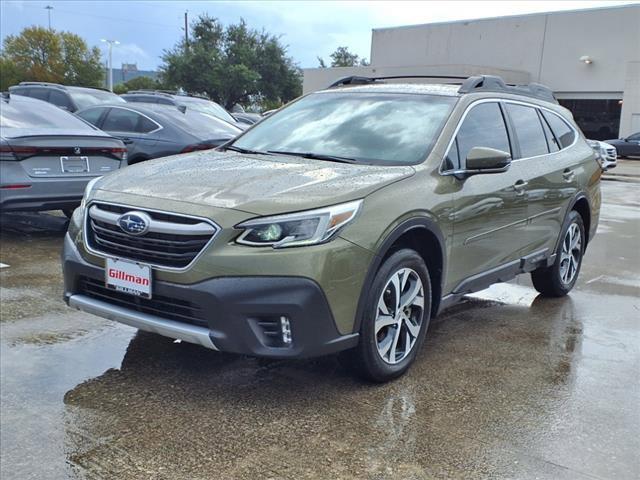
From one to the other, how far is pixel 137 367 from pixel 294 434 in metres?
1.23

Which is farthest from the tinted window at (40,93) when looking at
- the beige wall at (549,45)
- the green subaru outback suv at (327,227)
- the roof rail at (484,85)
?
the beige wall at (549,45)

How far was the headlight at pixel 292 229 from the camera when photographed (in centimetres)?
328

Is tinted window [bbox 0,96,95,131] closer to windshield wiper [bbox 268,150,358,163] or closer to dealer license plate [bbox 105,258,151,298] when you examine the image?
windshield wiper [bbox 268,150,358,163]

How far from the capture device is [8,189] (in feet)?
21.6

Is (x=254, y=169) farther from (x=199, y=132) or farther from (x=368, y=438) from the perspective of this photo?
(x=199, y=132)

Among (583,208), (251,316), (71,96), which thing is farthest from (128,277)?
(71,96)

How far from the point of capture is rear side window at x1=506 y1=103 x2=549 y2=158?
517cm

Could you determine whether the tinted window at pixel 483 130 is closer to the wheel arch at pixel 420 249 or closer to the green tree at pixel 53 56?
the wheel arch at pixel 420 249

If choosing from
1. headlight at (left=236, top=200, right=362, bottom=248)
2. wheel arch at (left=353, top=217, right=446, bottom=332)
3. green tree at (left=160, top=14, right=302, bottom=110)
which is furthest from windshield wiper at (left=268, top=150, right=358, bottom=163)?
green tree at (left=160, top=14, right=302, bottom=110)

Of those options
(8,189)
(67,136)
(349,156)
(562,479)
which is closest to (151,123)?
(67,136)

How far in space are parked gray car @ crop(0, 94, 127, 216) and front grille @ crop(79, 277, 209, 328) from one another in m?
3.45

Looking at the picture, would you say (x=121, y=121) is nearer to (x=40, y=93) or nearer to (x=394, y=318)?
(x=40, y=93)

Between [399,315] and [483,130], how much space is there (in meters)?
1.64

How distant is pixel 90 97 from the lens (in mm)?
14547
